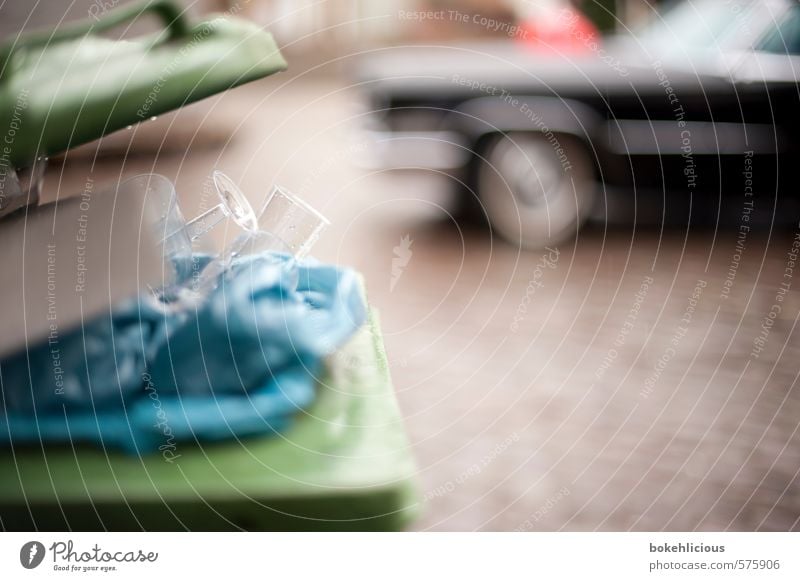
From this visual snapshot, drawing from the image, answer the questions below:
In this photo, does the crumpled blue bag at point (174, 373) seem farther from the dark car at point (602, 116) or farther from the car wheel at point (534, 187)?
the car wheel at point (534, 187)

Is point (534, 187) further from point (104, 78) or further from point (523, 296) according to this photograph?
point (104, 78)

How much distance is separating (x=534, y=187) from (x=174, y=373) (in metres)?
1.58

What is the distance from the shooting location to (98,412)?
67cm

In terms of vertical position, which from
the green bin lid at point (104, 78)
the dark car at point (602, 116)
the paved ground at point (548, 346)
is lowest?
the paved ground at point (548, 346)

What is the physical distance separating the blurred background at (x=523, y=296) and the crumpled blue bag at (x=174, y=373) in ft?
0.56

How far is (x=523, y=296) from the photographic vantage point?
7.37 feet

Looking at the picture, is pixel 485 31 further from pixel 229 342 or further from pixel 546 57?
pixel 229 342

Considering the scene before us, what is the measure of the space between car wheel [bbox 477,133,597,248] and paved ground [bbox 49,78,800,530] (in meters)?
0.09

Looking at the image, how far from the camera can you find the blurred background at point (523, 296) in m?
1.01

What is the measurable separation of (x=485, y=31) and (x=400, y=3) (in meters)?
0.21

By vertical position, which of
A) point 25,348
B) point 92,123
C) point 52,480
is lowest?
point 52,480

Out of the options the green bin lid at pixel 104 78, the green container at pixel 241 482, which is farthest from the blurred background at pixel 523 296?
the green container at pixel 241 482

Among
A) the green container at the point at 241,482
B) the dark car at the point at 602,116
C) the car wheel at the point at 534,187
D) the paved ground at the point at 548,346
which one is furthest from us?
→ the car wheel at the point at 534,187
